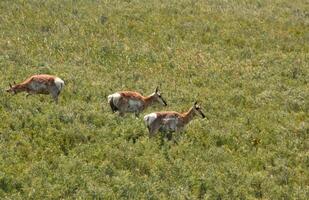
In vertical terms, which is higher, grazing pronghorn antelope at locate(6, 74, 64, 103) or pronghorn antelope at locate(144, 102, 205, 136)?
grazing pronghorn antelope at locate(6, 74, 64, 103)

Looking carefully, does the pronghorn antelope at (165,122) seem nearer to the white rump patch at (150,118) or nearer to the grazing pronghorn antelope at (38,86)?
the white rump patch at (150,118)

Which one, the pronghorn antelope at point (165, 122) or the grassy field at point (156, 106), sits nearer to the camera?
the grassy field at point (156, 106)

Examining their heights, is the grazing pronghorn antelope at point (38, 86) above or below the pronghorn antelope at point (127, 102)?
above

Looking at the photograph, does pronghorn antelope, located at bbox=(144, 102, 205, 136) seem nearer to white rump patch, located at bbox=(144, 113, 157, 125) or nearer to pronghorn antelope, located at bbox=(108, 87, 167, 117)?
white rump patch, located at bbox=(144, 113, 157, 125)

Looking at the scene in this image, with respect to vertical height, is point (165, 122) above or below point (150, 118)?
below

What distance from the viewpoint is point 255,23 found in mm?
38625

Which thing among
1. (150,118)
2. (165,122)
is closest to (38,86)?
(150,118)

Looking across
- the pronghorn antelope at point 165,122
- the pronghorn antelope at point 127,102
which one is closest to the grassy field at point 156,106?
the pronghorn antelope at point 165,122

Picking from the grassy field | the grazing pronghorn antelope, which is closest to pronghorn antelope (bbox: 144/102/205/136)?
the grassy field

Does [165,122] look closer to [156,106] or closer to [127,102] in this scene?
[127,102]

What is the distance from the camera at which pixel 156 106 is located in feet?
71.5

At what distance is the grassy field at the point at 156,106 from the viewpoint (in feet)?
51.6

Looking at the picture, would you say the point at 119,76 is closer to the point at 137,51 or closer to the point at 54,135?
the point at 137,51

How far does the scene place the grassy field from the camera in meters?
15.7
